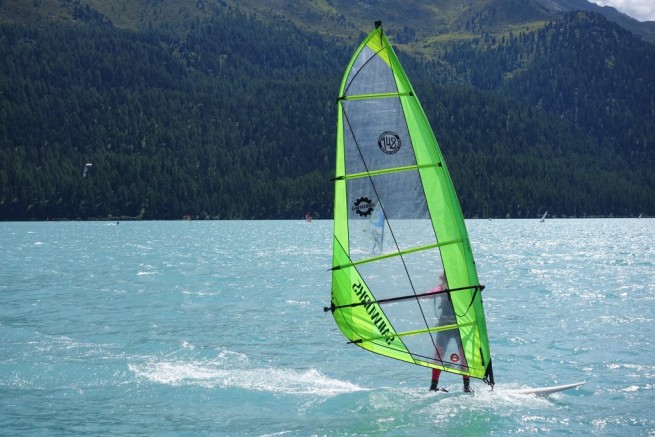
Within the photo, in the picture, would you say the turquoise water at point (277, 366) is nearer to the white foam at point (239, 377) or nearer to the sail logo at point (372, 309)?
the white foam at point (239, 377)

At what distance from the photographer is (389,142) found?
18.8 m

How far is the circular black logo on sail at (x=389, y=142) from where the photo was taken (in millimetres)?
18797

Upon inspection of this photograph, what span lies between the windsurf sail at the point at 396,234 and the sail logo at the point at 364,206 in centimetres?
2

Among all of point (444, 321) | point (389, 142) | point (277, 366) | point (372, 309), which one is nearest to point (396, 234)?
point (372, 309)

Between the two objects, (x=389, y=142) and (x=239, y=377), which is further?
(x=239, y=377)

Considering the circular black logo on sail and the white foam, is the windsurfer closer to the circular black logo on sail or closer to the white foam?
the circular black logo on sail

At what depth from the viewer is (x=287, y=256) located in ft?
289

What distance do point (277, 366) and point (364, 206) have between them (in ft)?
33.4

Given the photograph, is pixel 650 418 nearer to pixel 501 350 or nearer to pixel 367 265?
pixel 367 265

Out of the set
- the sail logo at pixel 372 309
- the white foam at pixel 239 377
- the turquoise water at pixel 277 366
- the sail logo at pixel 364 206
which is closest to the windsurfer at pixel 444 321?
the sail logo at pixel 372 309

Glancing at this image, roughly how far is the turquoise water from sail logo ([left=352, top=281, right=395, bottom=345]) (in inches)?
88.3

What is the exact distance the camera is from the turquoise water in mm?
20828

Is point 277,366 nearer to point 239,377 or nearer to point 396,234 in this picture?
point 239,377

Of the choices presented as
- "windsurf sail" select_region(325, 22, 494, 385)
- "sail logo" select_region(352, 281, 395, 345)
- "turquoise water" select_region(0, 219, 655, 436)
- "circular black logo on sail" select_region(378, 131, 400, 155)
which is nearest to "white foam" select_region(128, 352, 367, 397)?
"turquoise water" select_region(0, 219, 655, 436)
